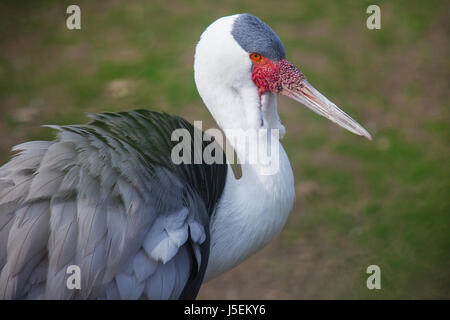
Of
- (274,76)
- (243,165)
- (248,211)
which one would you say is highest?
(274,76)

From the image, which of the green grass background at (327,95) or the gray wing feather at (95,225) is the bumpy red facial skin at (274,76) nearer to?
the gray wing feather at (95,225)

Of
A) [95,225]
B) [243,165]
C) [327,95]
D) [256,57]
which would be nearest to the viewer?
[95,225]

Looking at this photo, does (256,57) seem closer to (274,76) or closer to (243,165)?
(274,76)

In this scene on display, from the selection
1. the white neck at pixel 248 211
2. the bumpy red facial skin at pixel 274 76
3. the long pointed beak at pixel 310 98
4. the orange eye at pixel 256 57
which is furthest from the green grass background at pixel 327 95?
the orange eye at pixel 256 57

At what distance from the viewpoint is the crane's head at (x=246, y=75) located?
Result: 2785 millimetres

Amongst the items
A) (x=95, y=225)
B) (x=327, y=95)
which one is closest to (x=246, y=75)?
(x=95, y=225)

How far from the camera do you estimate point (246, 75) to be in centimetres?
283

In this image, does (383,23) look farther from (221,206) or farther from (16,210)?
(16,210)

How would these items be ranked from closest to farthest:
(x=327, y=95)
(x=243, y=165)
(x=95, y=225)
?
(x=95, y=225)
(x=243, y=165)
(x=327, y=95)

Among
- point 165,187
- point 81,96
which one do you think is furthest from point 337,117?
point 81,96

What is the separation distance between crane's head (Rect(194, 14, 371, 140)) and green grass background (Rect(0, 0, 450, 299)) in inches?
73.8

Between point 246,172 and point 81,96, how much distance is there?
12.7 feet

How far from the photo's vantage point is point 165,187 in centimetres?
268

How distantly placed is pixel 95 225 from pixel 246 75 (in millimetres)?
1046
